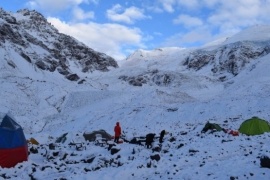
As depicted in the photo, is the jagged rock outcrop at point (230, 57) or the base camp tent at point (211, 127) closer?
the base camp tent at point (211, 127)

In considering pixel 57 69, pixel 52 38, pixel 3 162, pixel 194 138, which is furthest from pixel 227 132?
pixel 52 38

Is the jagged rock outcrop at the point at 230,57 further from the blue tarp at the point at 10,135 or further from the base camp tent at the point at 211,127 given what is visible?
the blue tarp at the point at 10,135

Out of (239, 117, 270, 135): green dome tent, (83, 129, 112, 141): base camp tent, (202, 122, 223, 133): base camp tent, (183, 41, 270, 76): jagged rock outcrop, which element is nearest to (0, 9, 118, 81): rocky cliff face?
(183, 41, 270, 76): jagged rock outcrop

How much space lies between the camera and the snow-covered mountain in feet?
59.3

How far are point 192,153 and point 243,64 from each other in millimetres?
90504

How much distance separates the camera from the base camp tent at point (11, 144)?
774 inches

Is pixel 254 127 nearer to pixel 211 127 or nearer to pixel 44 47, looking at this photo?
pixel 211 127

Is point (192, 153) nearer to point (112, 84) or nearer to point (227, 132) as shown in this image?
point (227, 132)

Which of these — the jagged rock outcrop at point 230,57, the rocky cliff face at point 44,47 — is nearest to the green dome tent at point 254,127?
the rocky cliff face at point 44,47

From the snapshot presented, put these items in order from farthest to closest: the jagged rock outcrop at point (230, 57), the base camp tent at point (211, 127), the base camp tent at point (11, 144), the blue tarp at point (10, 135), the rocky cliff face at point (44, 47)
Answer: the jagged rock outcrop at point (230, 57) → the rocky cliff face at point (44, 47) → the base camp tent at point (211, 127) → the blue tarp at point (10, 135) → the base camp tent at point (11, 144)

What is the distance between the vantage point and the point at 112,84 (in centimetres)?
9525

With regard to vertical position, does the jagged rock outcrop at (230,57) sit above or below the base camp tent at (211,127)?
above

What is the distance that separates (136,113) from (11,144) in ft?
84.1

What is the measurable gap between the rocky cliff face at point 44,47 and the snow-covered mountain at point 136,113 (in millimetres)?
550
